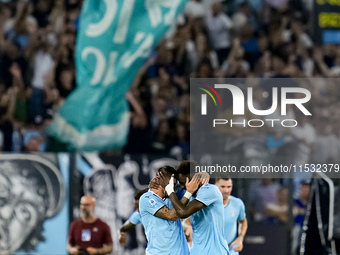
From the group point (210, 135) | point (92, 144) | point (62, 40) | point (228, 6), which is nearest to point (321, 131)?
point (210, 135)

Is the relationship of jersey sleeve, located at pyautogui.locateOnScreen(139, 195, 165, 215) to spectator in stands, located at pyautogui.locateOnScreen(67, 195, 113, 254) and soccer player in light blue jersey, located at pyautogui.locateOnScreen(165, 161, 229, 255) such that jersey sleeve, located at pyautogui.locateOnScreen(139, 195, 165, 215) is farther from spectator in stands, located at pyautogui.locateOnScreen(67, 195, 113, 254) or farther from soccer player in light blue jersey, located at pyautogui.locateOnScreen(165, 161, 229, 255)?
spectator in stands, located at pyautogui.locateOnScreen(67, 195, 113, 254)

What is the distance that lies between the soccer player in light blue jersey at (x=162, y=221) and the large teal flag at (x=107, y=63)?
489cm

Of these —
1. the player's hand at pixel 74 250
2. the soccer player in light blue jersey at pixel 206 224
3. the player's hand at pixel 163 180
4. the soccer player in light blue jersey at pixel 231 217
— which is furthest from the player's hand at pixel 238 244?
the player's hand at pixel 74 250

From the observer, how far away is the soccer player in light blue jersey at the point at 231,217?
8555mm

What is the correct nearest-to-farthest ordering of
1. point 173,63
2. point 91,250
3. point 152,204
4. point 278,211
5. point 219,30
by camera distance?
point 152,204 < point 91,250 < point 278,211 < point 173,63 < point 219,30

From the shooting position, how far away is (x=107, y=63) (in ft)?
42.3

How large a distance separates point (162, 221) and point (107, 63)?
6.19 metres

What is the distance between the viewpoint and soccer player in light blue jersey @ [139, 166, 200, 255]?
7.13m

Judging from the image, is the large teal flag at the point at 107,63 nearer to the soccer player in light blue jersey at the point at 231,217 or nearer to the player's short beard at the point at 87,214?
the player's short beard at the point at 87,214

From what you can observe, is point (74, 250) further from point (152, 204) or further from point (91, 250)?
point (152, 204)

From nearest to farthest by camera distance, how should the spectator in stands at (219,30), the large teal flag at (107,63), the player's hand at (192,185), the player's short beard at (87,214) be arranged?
the player's hand at (192,185) < the player's short beard at (87,214) < the large teal flag at (107,63) < the spectator in stands at (219,30)

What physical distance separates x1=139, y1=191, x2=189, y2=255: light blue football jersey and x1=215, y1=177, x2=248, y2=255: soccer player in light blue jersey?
1417 millimetres

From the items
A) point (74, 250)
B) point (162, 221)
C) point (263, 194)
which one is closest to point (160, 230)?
point (162, 221)

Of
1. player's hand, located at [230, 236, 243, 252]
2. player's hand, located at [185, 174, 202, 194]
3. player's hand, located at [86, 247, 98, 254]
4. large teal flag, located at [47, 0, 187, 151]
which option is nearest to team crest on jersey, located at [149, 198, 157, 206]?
player's hand, located at [185, 174, 202, 194]
